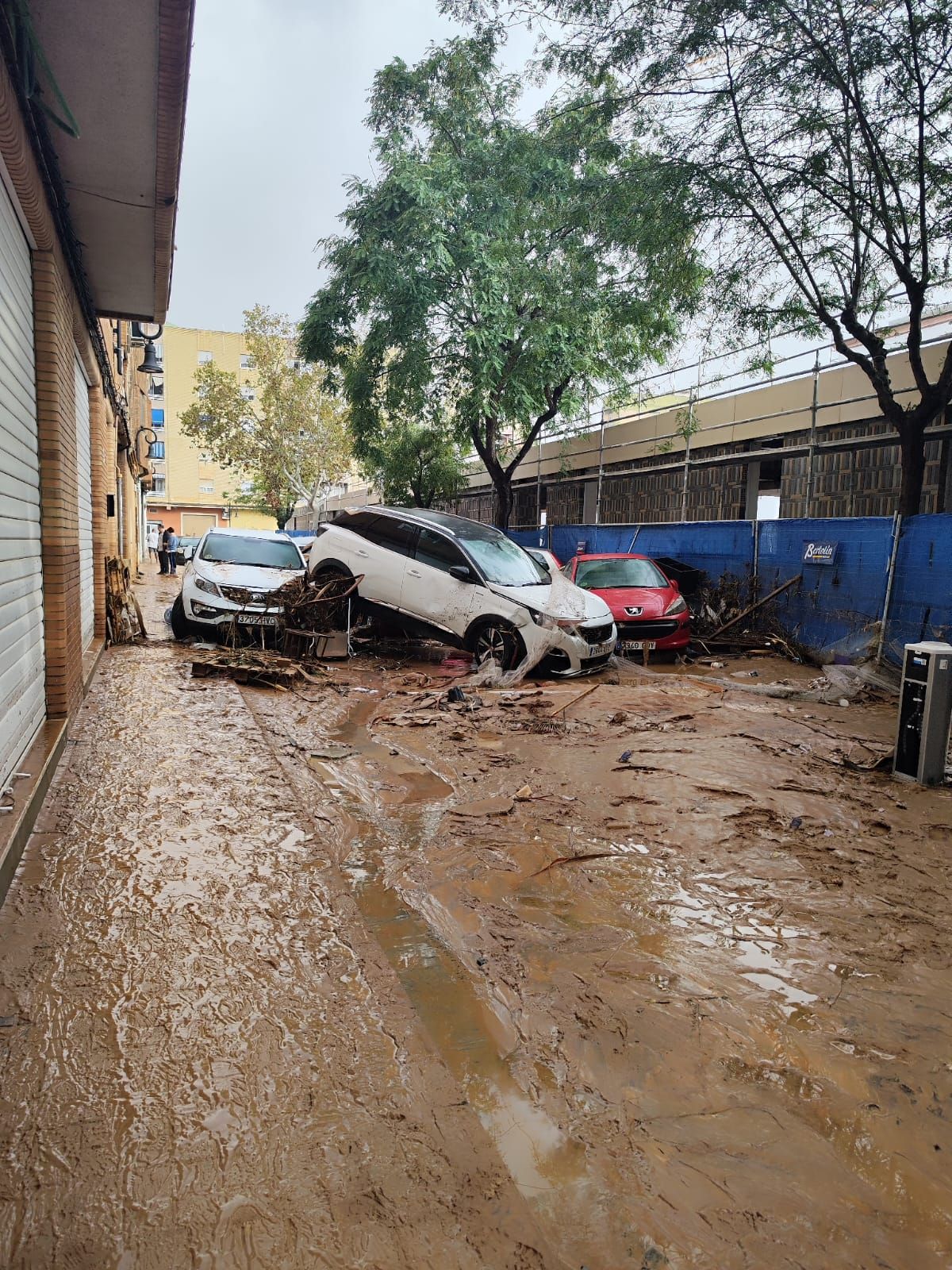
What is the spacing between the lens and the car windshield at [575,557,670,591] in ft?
39.5

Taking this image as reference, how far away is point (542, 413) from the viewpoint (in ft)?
64.0

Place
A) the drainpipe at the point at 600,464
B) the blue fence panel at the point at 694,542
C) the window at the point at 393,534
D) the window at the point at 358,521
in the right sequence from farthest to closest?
the drainpipe at the point at 600,464, the blue fence panel at the point at 694,542, the window at the point at 358,521, the window at the point at 393,534

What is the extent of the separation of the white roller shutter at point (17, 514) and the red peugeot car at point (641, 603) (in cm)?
714

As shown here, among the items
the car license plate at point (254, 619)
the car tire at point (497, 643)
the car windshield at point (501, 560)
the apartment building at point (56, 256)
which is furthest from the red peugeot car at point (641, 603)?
the apartment building at point (56, 256)

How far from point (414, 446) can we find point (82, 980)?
23.4 metres

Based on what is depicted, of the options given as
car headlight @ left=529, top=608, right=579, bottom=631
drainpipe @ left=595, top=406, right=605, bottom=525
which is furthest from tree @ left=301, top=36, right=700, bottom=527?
car headlight @ left=529, top=608, right=579, bottom=631

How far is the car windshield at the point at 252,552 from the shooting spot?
11828 millimetres

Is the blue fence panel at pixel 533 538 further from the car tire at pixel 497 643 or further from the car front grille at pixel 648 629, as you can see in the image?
the car tire at pixel 497 643

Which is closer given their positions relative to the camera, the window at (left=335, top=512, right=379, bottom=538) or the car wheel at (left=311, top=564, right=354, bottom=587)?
the car wheel at (left=311, top=564, right=354, bottom=587)

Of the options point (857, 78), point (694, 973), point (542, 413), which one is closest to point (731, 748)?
point (694, 973)

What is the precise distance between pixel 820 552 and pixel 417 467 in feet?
54.2

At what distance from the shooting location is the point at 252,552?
40.0 ft

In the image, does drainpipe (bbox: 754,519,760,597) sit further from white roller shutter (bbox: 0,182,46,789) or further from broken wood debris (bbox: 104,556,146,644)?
white roller shutter (bbox: 0,182,46,789)

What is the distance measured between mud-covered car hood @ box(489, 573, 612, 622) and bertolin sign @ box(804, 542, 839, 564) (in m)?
3.48
